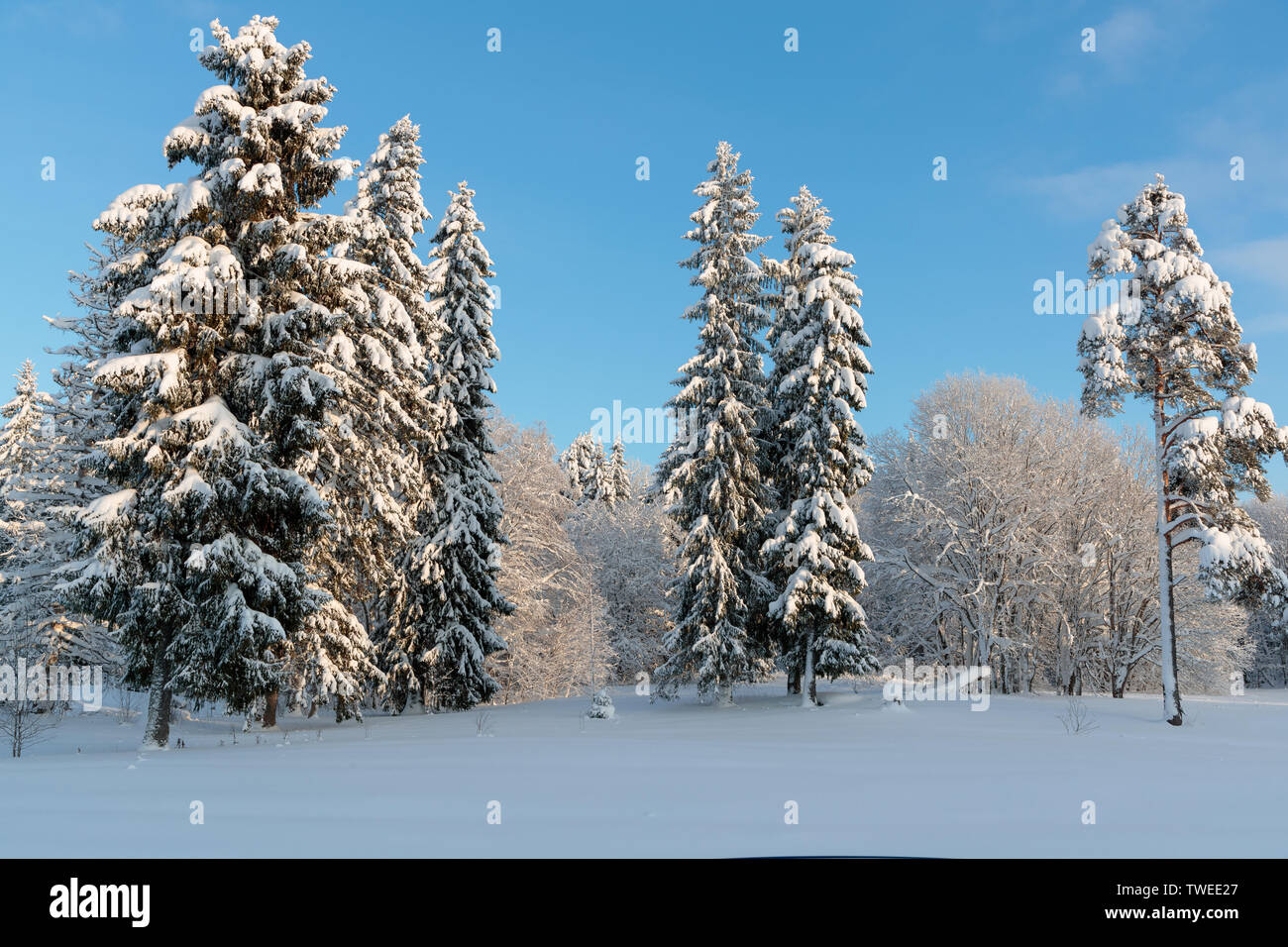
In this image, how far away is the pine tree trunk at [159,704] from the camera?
16406 mm

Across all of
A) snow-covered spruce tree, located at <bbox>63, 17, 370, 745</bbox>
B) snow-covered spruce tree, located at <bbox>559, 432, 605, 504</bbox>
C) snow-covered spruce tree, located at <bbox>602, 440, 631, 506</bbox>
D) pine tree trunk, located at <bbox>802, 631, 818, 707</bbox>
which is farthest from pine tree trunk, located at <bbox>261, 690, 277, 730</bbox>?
snow-covered spruce tree, located at <bbox>559, 432, 605, 504</bbox>

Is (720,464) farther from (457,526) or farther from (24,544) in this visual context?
(24,544)

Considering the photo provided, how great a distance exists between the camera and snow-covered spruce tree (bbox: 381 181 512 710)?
24.9 metres

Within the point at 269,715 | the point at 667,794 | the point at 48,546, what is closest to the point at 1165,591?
the point at 667,794

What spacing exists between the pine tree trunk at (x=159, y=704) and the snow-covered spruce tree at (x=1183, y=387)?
895 inches

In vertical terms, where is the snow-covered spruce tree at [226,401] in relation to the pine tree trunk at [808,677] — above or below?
above

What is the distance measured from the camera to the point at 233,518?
16.5 metres

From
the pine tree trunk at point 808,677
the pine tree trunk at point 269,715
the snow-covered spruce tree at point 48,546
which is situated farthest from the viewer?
the pine tree trunk at point 808,677

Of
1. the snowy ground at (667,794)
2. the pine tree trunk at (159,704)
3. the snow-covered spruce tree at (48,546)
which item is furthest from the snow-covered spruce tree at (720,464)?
the snow-covered spruce tree at (48,546)

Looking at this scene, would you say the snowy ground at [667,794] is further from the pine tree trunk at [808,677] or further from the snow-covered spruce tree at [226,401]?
the pine tree trunk at [808,677]

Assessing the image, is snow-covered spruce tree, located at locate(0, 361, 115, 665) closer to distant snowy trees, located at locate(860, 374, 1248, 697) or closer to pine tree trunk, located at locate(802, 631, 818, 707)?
pine tree trunk, located at locate(802, 631, 818, 707)

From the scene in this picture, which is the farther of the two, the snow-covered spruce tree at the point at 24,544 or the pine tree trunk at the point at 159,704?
the snow-covered spruce tree at the point at 24,544

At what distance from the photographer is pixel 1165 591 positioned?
21.0 meters
